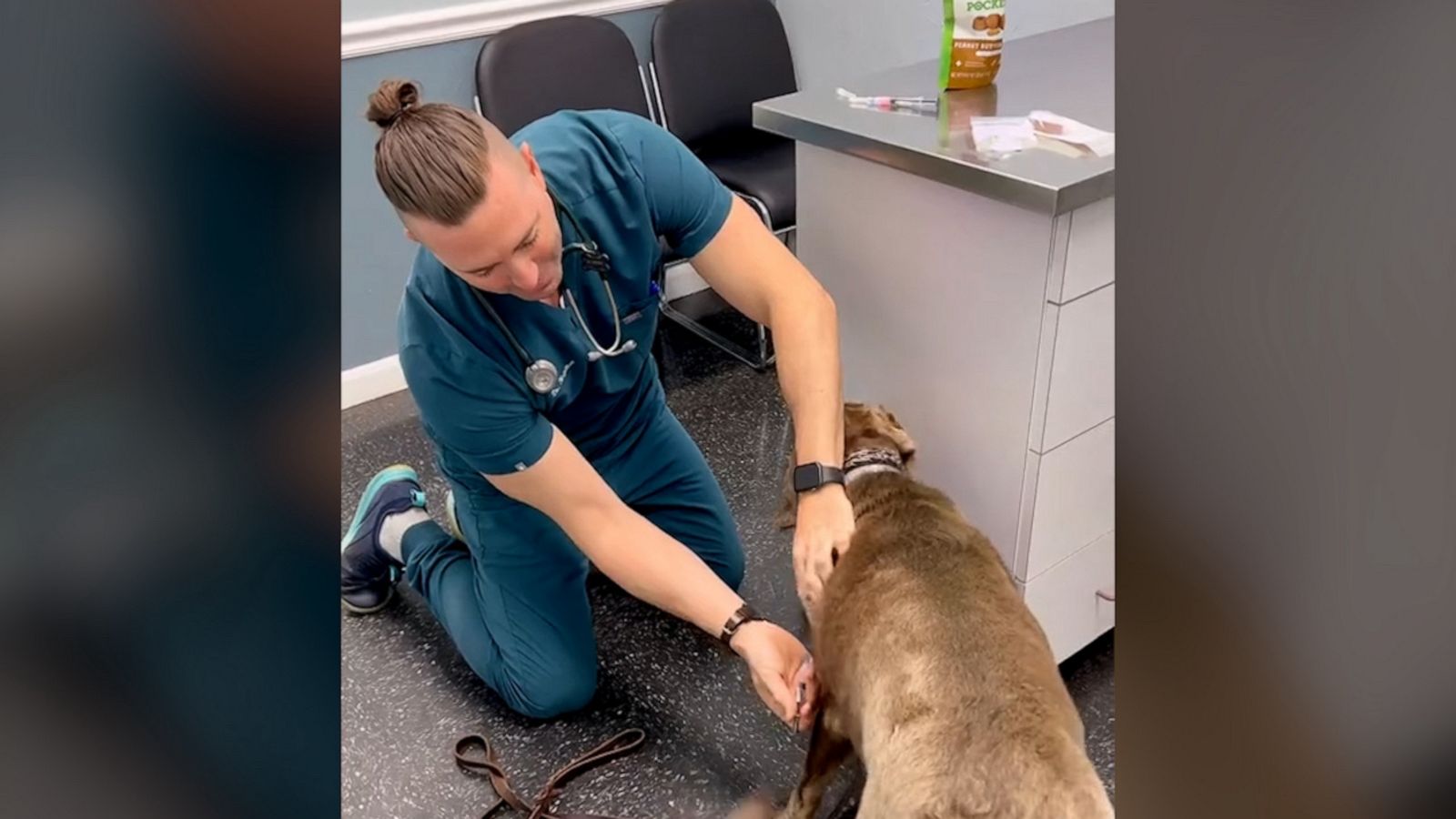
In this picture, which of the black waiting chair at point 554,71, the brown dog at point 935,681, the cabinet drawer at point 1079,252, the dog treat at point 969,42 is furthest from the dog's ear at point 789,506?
the black waiting chair at point 554,71

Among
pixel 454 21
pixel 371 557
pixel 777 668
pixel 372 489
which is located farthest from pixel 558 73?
pixel 777 668

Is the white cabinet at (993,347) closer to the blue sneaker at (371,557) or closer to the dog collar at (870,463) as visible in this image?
the dog collar at (870,463)

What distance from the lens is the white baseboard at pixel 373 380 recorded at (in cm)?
287

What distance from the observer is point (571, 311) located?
163 cm

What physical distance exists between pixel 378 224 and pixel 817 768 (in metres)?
1.80

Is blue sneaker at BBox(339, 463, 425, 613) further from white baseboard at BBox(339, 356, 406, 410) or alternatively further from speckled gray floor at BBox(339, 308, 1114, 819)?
white baseboard at BBox(339, 356, 406, 410)

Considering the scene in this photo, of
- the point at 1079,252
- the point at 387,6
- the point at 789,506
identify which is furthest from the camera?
the point at 387,6

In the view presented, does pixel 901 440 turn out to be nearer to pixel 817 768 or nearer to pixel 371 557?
pixel 817 768

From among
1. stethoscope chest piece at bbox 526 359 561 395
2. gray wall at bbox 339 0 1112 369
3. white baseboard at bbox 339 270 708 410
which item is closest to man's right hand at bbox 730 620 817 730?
stethoscope chest piece at bbox 526 359 561 395

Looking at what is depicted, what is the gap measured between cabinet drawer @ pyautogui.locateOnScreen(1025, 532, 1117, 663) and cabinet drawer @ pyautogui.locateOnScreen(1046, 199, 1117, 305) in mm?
433

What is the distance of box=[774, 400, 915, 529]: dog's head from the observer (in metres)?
1.65
